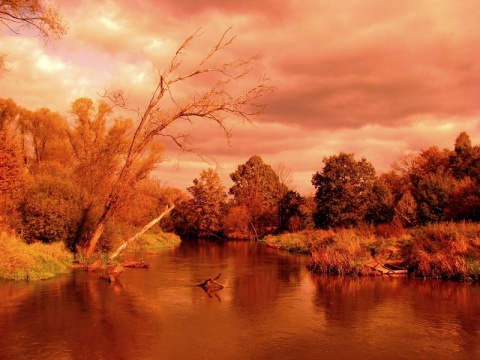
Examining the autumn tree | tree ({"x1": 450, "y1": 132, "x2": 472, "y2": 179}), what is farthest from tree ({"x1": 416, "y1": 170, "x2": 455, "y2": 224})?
the autumn tree

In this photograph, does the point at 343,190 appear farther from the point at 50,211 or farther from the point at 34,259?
the point at 34,259

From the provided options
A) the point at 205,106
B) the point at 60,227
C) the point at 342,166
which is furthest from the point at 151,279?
the point at 342,166

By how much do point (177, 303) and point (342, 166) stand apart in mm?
34946

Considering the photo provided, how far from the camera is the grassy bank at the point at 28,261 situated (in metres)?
18.3

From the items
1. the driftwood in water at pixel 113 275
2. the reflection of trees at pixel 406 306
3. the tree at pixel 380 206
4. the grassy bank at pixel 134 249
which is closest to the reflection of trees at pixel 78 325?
the driftwood in water at pixel 113 275

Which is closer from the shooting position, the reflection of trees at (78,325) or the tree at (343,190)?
the reflection of trees at (78,325)

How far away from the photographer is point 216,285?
61.0ft

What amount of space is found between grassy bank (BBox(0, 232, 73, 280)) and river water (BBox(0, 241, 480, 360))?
3.48 feet

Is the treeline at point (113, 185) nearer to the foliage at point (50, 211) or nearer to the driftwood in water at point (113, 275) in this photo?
the foliage at point (50, 211)

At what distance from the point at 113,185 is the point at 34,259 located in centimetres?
922

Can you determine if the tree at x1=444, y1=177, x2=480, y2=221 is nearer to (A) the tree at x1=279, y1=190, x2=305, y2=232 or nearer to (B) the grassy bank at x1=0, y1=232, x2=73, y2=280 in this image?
(A) the tree at x1=279, y1=190, x2=305, y2=232

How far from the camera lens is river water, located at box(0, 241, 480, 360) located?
33.7ft

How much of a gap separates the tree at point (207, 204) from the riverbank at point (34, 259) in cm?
4632

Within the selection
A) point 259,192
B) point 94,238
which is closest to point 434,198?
point 94,238
